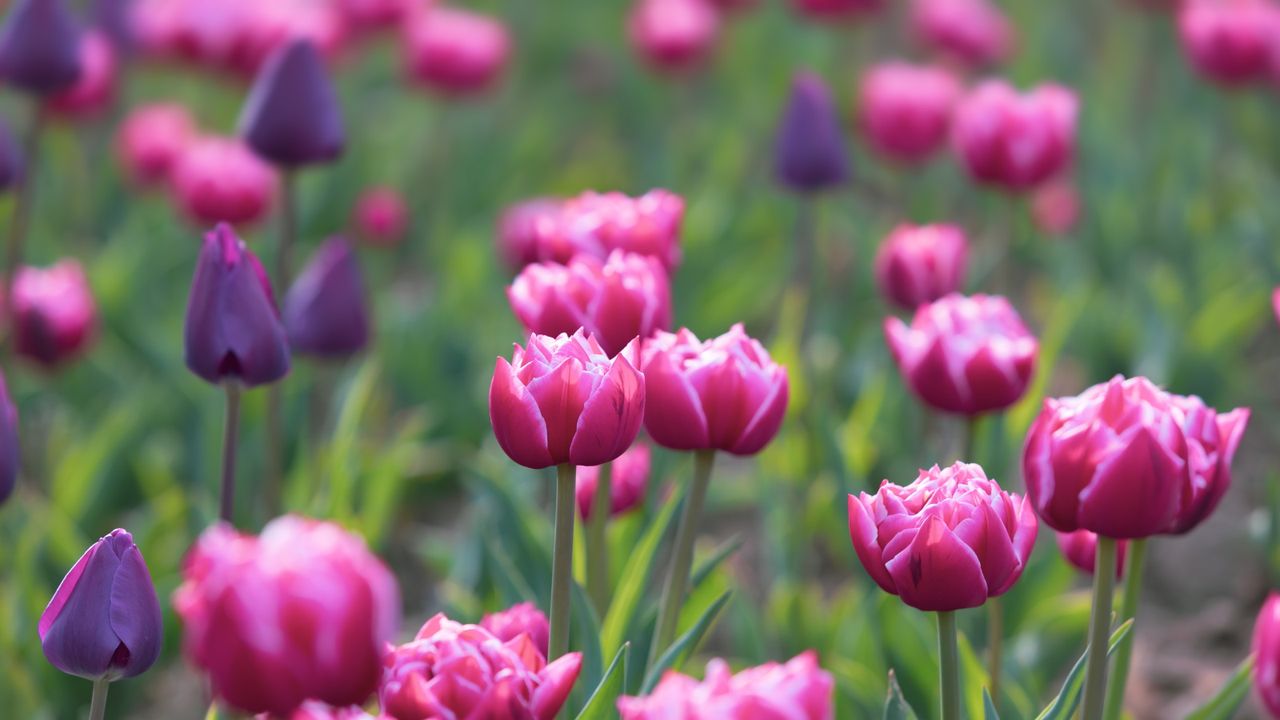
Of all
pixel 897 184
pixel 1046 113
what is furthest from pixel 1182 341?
pixel 897 184

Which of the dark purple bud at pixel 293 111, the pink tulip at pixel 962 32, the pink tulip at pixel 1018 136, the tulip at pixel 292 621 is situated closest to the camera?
the tulip at pixel 292 621

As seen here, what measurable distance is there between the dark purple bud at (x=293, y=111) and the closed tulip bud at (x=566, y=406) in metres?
1.01

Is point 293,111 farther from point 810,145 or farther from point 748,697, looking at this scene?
point 748,697

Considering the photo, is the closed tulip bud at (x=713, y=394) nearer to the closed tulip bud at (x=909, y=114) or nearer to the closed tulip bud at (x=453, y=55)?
the closed tulip bud at (x=909, y=114)

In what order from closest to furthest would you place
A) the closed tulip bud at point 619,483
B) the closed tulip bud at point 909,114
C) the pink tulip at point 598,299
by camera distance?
the pink tulip at point 598,299, the closed tulip bud at point 619,483, the closed tulip bud at point 909,114

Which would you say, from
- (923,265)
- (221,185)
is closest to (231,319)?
(923,265)

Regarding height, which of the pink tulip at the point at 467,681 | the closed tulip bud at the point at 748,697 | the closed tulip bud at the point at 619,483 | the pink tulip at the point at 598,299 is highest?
the pink tulip at the point at 598,299

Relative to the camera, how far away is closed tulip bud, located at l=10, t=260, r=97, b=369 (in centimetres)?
225

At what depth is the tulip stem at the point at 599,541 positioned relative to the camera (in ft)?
4.83

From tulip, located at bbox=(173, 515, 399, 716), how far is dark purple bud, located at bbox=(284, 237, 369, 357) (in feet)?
4.13

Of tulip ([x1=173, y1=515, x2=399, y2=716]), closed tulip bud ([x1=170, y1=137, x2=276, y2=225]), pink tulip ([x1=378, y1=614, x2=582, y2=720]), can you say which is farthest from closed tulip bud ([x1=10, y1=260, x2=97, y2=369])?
tulip ([x1=173, y1=515, x2=399, y2=716])

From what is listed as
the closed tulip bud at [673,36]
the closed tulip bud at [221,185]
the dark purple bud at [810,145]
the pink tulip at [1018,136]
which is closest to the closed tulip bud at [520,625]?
the dark purple bud at [810,145]

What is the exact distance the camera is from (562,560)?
1.18m

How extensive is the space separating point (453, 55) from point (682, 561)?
8.54ft
